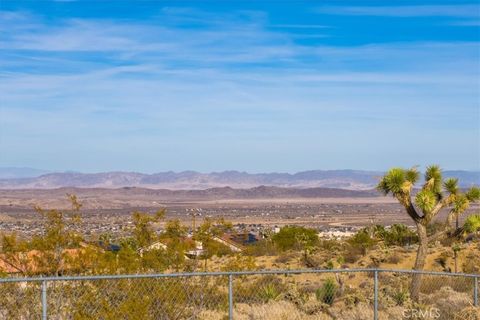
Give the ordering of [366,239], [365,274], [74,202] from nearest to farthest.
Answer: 1. [74,202]
2. [365,274]
3. [366,239]

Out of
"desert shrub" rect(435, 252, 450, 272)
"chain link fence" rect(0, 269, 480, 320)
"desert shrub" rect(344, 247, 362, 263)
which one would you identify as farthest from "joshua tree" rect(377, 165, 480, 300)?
"desert shrub" rect(344, 247, 362, 263)

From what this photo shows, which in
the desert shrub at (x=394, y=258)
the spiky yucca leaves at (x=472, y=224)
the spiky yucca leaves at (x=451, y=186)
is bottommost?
the desert shrub at (x=394, y=258)

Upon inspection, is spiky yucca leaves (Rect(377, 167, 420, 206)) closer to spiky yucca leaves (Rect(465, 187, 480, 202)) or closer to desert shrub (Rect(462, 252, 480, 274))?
spiky yucca leaves (Rect(465, 187, 480, 202))

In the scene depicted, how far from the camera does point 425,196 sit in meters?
28.1

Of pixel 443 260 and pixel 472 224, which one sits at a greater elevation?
pixel 472 224

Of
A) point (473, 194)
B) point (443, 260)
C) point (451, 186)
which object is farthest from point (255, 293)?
point (443, 260)

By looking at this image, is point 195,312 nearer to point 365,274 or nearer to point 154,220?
point 154,220

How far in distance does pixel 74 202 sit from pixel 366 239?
39.4m

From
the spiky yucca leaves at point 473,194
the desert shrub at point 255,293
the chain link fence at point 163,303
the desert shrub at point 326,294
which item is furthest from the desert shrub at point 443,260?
the chain link fence at point 163,303

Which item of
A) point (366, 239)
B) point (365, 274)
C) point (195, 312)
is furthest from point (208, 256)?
point (366, 239)

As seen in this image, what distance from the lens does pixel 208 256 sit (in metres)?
27.5

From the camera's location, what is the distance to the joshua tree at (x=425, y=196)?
2825 centimetres

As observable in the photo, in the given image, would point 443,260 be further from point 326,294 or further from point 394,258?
point 326,294

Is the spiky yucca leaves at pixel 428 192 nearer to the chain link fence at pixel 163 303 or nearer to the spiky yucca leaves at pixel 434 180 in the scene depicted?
the spiky yucca leaves at pixel 434 180
